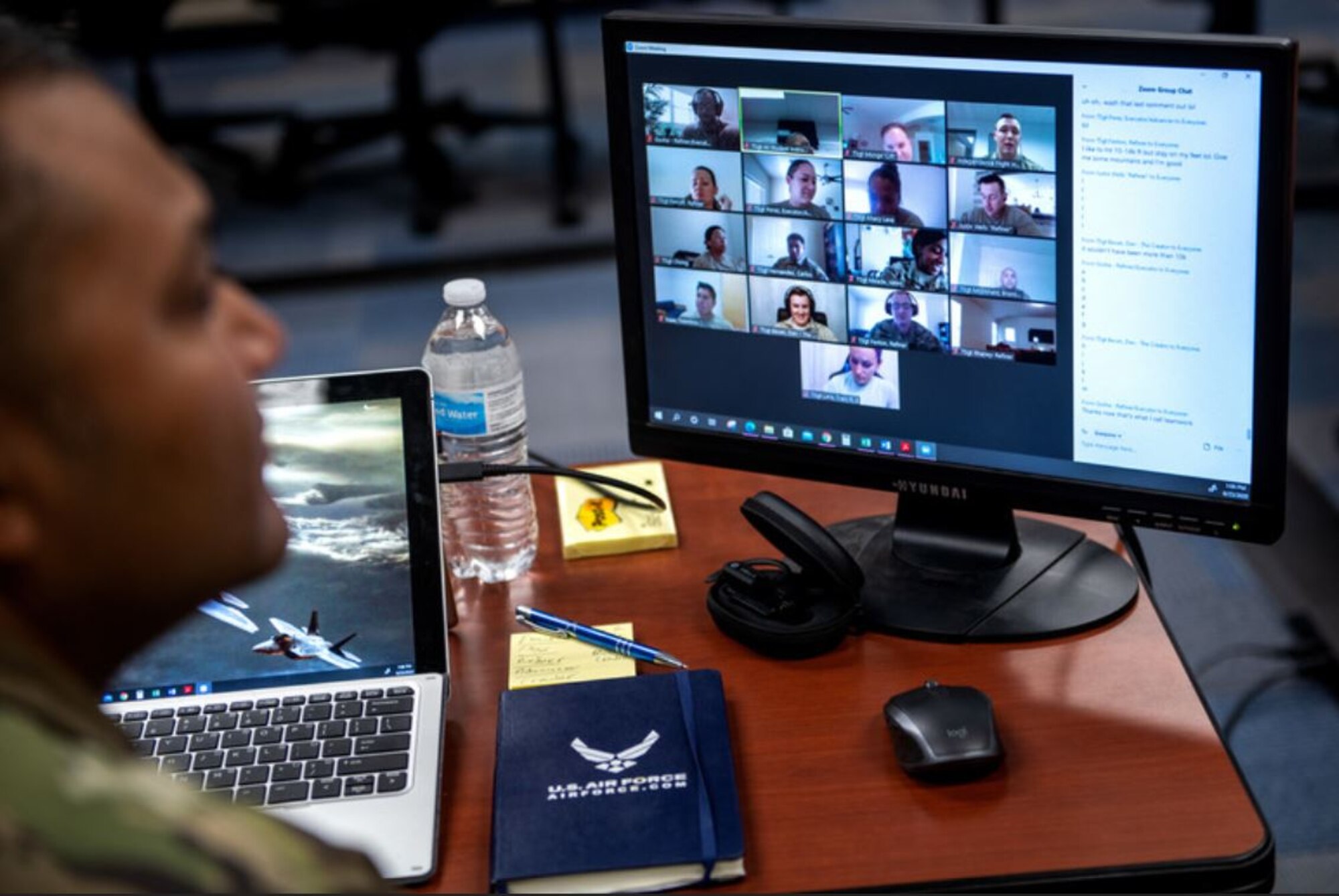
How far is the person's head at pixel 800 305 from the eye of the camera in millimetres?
1377

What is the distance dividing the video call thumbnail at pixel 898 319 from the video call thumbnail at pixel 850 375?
0.01 m

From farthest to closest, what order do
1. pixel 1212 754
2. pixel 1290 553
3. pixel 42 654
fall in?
pixel 1290 553, pixel 1212 754, pixel 42 654

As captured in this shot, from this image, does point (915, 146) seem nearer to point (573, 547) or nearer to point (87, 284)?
point (573, 547)

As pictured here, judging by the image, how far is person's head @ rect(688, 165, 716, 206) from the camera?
1371mm

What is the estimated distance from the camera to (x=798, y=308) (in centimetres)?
138

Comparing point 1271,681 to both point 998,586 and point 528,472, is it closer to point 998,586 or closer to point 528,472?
point 998,586

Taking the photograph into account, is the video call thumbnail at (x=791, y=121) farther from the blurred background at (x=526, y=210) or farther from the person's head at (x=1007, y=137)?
the blurred background at (x=526, y=210)

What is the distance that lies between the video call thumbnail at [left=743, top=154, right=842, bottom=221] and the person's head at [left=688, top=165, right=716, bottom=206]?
1.3 inches

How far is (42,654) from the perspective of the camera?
0.61 m

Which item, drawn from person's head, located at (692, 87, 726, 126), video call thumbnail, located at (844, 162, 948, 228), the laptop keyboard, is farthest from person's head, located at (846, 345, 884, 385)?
the laptop keyboard

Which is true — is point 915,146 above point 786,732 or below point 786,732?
above

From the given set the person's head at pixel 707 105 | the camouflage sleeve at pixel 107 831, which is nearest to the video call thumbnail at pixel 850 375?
the person's head at pixel 707 105

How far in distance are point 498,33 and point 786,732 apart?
5.00 metres

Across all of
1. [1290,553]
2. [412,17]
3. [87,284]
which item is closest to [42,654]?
[87,284]
